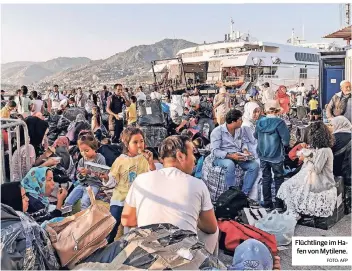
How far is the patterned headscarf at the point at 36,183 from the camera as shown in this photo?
11.6 feet

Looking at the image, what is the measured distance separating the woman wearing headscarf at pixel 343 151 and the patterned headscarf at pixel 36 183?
2917 mm

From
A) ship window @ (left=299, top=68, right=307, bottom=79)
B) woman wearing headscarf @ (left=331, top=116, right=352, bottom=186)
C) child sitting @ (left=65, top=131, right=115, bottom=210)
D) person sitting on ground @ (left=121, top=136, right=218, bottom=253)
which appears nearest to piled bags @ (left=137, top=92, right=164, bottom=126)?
child sitting @ (left=65, top=131, right=115, bottom=210)

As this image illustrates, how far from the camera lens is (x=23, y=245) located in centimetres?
214

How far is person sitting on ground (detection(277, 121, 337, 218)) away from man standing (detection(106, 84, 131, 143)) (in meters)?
5.07

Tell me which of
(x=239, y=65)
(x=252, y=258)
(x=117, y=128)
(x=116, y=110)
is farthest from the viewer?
(x=239, y=65)

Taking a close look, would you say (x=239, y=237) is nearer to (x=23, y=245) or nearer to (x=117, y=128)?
(x=23, y=245)

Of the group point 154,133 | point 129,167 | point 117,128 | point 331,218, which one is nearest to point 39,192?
point 129,167

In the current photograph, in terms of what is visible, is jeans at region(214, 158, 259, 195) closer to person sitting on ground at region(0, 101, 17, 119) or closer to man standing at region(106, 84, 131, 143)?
person sitting on ground at region(0, 101, 17, 119)

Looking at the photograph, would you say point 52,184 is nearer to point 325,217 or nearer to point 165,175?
point 165,175

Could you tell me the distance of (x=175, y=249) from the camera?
216 centimetres

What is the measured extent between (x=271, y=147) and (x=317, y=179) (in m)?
0.66

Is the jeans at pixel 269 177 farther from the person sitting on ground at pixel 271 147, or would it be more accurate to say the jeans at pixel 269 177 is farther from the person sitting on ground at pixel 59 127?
the person sitting on ground at pixel 59 127

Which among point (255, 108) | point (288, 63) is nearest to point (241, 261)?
point (255, 108)

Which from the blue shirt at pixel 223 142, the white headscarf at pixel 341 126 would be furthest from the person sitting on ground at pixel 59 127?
Result: the white headscarf at pixel 341 126
